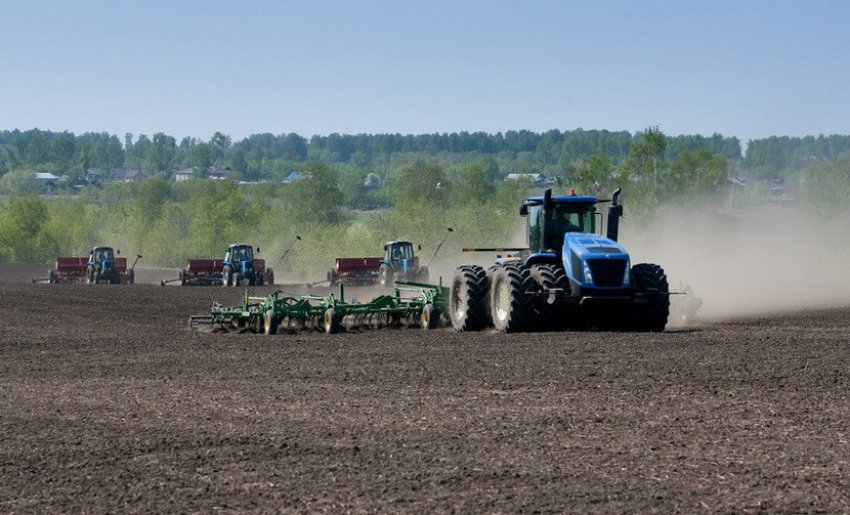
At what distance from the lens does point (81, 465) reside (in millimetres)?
11328

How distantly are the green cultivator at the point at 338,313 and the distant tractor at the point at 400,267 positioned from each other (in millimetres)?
23400

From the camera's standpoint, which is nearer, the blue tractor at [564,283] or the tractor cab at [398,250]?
the blue tractor at [564,283]

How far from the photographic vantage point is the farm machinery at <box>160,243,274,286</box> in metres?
52.4

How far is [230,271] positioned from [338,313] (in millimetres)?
28486

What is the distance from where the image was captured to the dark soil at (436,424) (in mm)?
10016

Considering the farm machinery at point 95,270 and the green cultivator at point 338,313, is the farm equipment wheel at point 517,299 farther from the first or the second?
the farm machinery at point 95,270

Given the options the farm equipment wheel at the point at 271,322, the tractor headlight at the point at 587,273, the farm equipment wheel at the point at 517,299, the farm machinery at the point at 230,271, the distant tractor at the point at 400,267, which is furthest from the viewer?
A: the farm machinery at the point at 230,271

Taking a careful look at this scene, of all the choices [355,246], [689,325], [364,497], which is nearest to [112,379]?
[364,497]

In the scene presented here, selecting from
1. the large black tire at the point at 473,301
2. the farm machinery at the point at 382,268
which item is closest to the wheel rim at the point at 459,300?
the large black tire at the point at 473,301

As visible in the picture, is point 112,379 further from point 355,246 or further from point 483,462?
point 355,246

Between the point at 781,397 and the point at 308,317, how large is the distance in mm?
12336

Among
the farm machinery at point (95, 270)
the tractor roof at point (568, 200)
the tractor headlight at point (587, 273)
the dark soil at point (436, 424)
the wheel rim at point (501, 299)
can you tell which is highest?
the tractor roof at point (568, 200)

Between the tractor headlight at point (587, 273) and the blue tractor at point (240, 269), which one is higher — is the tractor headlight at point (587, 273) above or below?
above

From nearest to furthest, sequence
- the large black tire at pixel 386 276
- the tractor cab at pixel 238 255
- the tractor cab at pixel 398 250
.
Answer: the large black tire at pixel 386 276
the tractor cab at pixel 398 250
the tractor cab at pixel 238 255
